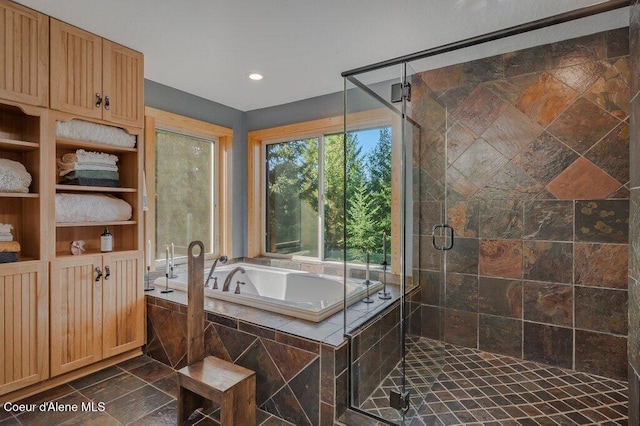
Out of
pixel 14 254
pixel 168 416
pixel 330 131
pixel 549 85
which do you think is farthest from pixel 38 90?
pixel 549 85

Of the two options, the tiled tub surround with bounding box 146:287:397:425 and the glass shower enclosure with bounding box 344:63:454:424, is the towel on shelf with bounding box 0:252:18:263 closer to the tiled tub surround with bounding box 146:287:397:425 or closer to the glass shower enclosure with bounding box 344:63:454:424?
the tiled tub surround with bounding box 146:287:397:425

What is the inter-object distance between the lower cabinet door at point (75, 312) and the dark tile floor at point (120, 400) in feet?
0.48

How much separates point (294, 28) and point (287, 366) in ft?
6.86

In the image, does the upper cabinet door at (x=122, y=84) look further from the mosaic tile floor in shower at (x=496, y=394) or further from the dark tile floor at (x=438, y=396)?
the mosaic tile floor in shower at (x=496, y=394)

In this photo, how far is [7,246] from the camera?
1.92 meters

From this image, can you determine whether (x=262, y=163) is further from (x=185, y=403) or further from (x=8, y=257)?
(x=185, y=403)

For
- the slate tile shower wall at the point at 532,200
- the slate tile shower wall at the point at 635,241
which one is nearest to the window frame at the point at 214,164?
the slate tile shower wall at the point at 532,200

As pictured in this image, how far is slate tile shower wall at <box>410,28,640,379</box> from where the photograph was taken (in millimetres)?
2178

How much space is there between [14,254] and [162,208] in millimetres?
1306

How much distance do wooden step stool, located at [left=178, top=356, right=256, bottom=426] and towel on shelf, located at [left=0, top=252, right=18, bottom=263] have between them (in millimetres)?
1230

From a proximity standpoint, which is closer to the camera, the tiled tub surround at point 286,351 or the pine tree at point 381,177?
the tiled tub surround at point 286,351

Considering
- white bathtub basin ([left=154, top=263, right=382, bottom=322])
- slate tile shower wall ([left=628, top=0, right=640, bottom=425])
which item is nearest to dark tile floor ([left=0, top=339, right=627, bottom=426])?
white bathtub basin ([left=154, top=263, right=382, bottom=322])

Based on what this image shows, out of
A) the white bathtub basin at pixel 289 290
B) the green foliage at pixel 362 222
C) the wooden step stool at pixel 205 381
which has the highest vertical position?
the green foliage at pixel 362 222

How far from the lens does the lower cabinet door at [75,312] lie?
210 cm
